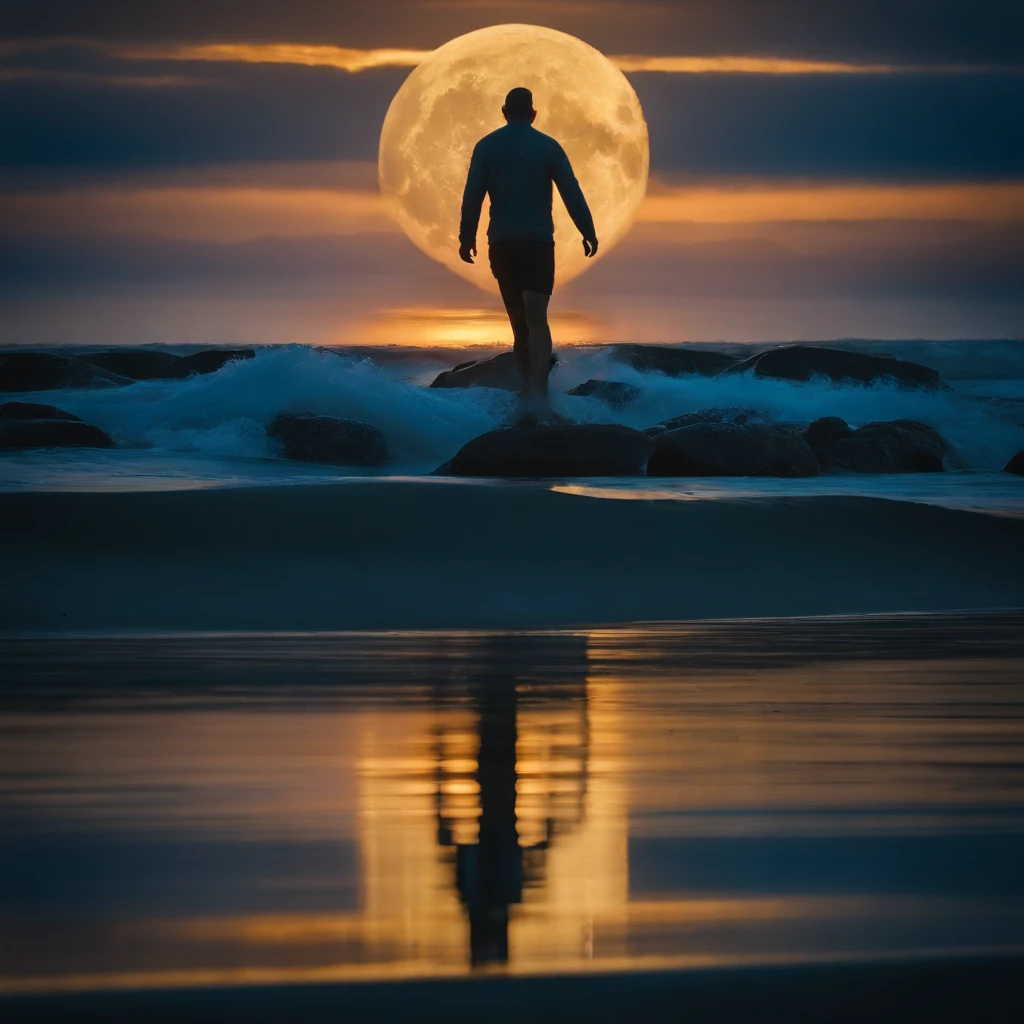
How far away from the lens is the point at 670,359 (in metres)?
27.8

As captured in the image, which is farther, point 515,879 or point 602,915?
point 515,879

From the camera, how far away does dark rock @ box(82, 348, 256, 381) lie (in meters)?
23.7

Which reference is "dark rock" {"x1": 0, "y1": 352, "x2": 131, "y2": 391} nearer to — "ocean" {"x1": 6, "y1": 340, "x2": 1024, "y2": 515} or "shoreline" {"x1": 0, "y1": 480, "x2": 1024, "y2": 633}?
"ocean" {"x1": 6, "y1": 340, "x2": 1024, "y2": 515}

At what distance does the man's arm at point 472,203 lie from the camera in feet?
32.3

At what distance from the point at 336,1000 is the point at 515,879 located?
1.20ft

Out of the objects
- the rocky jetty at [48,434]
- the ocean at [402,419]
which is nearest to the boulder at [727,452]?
the ocean at [402,419]

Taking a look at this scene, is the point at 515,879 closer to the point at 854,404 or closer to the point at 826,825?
the point at 826,825

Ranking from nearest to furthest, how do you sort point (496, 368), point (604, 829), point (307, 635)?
point (604, 829)
point (307, 635)
point (496, 368)

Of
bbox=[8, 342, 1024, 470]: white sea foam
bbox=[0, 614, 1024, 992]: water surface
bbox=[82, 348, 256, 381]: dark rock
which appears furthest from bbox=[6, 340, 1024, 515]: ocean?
bbox=[82, 348, 256, 381]: dark rock

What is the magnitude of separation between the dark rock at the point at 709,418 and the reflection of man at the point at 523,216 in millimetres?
1410

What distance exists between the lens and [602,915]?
1.41 m

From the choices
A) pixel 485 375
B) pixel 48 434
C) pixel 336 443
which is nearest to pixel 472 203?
pixel 336 443

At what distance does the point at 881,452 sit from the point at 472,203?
334cm

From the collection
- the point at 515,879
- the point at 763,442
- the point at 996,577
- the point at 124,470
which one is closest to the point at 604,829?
the point at 515,879
